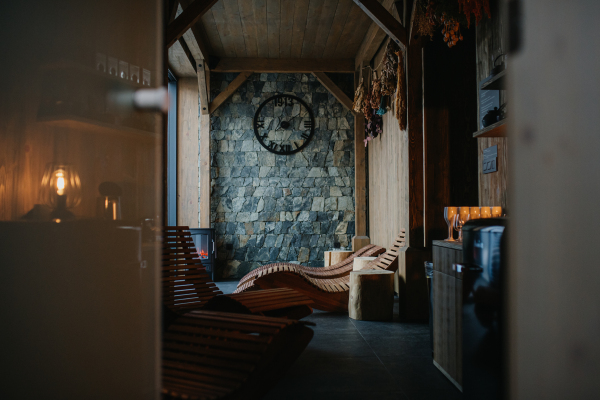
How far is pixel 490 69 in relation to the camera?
285 cm

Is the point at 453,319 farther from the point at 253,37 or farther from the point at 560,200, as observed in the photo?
the point at 253,37

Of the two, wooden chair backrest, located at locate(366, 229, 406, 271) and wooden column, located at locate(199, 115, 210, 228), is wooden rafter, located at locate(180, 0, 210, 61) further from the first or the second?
wooden chair backrest, located at locate(366, 229, 406, 271)

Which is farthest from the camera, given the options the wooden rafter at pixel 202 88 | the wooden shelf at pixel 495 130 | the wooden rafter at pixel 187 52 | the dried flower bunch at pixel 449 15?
the wooden rafter at pixel 202 88

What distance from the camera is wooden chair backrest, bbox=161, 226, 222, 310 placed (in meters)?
2.91

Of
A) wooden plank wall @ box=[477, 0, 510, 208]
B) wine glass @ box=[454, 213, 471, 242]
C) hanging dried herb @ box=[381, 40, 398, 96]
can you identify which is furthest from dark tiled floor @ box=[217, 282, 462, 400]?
hanging dried herb @ box=[381, 40, 398, 96]

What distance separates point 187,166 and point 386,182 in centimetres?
328

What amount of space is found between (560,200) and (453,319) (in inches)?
55.5

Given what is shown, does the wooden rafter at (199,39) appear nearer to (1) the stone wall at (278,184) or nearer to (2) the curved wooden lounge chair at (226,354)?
(1) the stone wall at (278,184)

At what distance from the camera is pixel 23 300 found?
1.13m

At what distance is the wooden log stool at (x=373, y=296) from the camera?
3717mm

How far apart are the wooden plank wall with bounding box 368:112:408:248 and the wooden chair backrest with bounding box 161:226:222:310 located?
7.70 feet

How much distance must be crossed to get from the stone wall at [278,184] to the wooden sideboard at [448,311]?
4.48m

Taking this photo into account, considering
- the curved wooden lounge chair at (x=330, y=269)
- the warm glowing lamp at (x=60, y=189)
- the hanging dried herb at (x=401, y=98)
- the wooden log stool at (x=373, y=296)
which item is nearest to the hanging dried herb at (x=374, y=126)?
the curved wooden lounge chair at (x=330, y=269)

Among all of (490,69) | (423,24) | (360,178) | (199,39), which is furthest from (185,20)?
(360,178)
